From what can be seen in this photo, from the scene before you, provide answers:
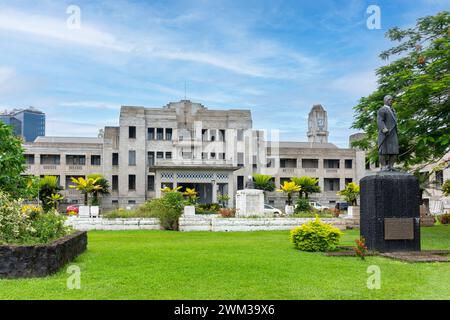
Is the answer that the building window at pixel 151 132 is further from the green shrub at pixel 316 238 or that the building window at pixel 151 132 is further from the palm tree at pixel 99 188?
the green shrub at pixel 316 238

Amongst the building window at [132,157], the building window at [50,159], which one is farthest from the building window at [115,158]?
the building window at [50,159]

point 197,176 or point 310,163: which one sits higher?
point 310,163

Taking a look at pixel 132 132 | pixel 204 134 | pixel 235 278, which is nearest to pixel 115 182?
pixel 132 132

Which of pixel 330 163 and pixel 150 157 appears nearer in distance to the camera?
pixel 150 157

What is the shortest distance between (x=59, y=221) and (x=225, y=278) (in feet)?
22.9

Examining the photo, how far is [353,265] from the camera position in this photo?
12656 millimetres

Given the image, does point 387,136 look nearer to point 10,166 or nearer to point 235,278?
point 235,278

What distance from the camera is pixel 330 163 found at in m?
65.6

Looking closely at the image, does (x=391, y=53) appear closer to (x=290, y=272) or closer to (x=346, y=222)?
(x=346, y=222)

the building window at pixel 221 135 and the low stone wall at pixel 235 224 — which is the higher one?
the building window at pixel 221 135

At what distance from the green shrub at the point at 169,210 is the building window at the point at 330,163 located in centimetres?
3719

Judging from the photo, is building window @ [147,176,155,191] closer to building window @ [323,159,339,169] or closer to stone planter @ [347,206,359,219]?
building window @ [323,159,339,169]

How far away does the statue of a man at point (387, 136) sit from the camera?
1567 centimetres

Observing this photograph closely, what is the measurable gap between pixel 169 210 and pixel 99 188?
27172 mm
